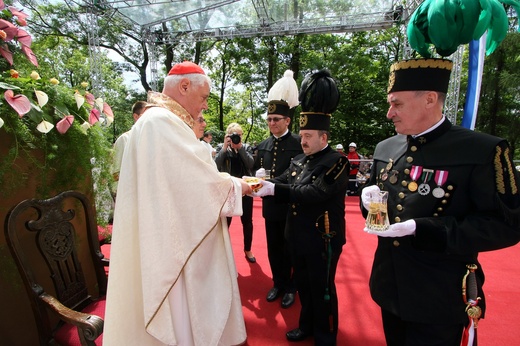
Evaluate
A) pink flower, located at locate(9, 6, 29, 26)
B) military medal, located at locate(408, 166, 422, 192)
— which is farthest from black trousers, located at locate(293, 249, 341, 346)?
pink flower, located at locate(9, 6, 29, 26)

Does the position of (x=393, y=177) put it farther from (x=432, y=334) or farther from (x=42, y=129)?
(x=42, y=129)

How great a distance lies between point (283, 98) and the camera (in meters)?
3.39

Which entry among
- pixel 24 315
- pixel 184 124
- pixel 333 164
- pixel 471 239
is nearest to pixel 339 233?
pixel 333 164

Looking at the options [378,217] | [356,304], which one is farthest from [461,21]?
[356,304]

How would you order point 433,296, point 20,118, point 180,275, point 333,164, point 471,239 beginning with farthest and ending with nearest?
point 333,164 < point 20,118 < point 180,275 < point 433,296 < point 471,239

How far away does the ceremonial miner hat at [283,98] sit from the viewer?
132 inches

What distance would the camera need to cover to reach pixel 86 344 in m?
1.56

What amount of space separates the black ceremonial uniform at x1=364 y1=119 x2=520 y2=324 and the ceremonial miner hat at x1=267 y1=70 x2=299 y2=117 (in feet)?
5.99

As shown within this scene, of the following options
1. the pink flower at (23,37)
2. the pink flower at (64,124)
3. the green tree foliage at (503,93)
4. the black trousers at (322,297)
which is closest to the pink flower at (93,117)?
the pink flower at (64,124)

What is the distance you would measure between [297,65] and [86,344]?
702 inches

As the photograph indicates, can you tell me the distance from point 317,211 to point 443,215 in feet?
3.40

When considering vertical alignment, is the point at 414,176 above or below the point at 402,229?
above

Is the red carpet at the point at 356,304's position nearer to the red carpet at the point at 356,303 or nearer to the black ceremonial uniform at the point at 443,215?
the red carpet at the point at 356,303

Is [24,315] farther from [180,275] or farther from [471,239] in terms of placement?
[471,239]
